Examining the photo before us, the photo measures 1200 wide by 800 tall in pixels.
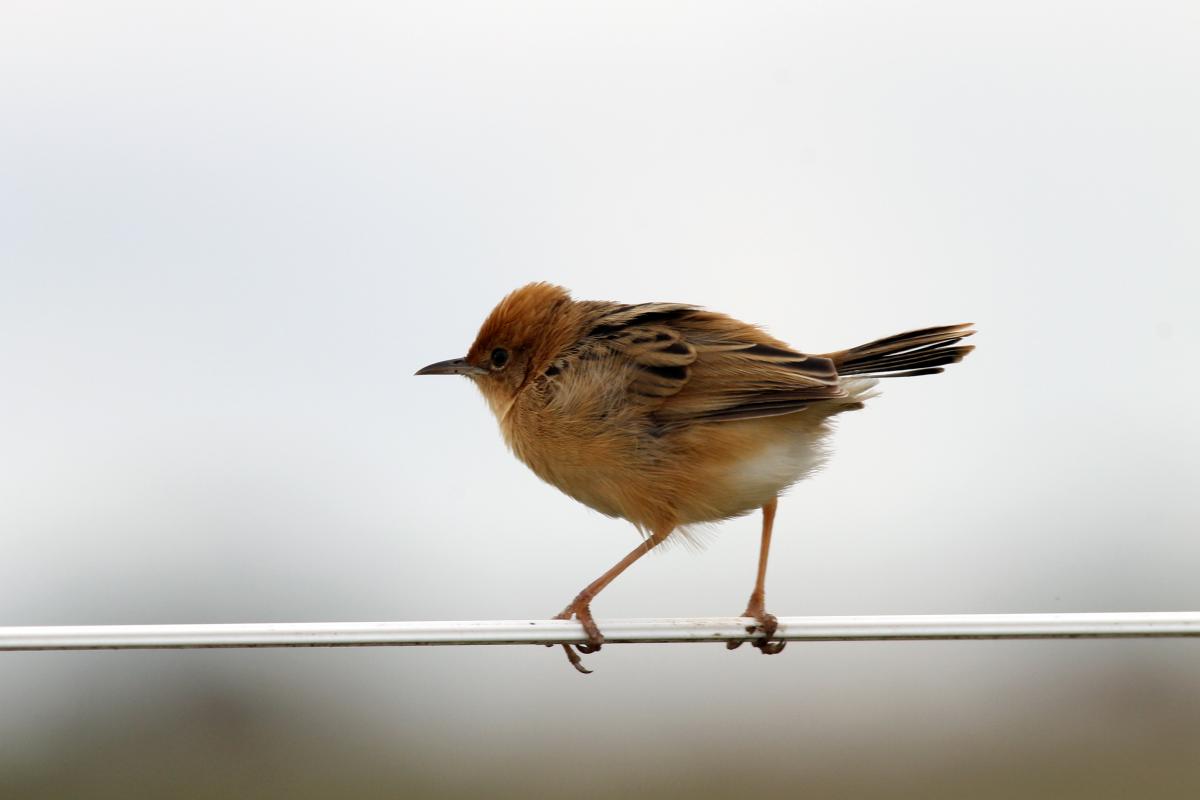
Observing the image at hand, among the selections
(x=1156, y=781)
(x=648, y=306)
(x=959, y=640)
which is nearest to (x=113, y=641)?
(x=959, y=640)

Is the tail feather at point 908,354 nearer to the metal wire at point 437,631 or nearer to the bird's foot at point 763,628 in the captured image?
the bird's foot at point 763,628

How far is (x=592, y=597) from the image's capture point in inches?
248

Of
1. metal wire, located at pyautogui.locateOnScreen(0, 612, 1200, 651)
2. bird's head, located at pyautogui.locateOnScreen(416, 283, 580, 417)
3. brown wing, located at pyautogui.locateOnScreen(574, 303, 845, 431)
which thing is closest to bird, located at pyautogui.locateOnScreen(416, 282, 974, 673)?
brown wing, located at pyautogui.locateOnScreen(574, 303, 845, 431)

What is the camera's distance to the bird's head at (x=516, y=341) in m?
7.47

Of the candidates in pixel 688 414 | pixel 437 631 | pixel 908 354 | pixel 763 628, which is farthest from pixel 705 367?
pixel 437 631

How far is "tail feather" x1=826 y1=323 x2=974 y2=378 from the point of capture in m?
6.70

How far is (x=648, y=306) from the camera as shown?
24.0ft

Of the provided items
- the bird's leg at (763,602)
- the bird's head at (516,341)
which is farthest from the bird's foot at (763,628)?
the bird's head at (516,341)

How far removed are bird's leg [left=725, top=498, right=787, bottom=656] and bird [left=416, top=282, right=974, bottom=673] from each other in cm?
1

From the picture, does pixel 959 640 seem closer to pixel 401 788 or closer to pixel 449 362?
pixel 449 362

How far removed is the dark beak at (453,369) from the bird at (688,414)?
605mm

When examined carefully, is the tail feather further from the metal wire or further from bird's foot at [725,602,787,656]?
the metal wire

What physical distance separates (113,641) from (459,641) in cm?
111

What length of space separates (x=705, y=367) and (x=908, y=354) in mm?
1045
